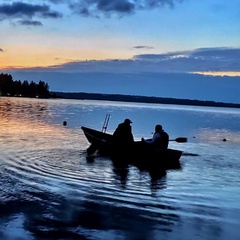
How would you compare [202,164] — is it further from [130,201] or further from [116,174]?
[130,201]

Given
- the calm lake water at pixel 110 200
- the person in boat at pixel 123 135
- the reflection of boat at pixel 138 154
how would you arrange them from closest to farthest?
1. the calm lake water at pixel 110 200
2. the reflection of boat at pixel 138 154
3. the person in boat at pixel 123 135

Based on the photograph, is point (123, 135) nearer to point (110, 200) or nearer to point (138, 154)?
point (138, 154)

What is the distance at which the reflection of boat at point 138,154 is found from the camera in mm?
22016

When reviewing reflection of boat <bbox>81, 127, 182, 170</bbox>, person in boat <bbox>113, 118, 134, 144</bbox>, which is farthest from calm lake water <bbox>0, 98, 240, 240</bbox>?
person in boat <bbox>113, 118, 134, 144</bbox>

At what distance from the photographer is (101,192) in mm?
14297

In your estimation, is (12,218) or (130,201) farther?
(130,201)

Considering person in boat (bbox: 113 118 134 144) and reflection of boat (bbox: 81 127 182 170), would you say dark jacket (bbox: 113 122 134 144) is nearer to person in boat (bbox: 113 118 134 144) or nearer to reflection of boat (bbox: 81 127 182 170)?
person in boat (bbox: 113 118 134 144)

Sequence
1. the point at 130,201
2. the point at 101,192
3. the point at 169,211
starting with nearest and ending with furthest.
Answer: the point at 169,211 → the point at 130,201 → the point at 101,192

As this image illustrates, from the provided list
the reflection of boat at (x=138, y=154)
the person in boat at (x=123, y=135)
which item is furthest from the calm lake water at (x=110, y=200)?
the person in boat at (x=123, y=135)

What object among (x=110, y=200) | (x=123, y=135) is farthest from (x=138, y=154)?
(x=110, y=200)

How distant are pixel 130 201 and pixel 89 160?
949 cm

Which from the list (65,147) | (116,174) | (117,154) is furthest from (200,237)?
(65,147)

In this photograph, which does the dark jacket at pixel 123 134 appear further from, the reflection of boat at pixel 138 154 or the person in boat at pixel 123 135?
the reflection of boat at pixel 138 154

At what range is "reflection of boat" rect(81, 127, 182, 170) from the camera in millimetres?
22016
